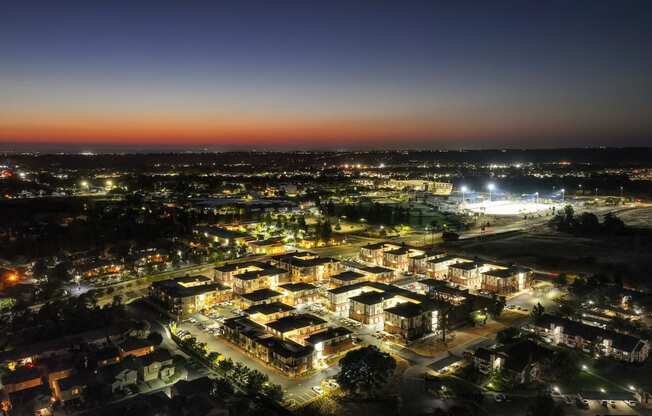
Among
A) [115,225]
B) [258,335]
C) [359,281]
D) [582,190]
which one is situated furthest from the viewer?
[582,190]

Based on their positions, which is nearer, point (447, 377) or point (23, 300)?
point (447, 377)

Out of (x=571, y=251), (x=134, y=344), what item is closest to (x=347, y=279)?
(x=134, y=344)

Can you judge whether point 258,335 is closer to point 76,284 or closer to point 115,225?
point 76,284

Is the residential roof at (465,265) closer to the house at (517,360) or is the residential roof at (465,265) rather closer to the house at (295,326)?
the house at (517,360)

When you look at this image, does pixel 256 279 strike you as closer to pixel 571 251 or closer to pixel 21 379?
pixel 21 379

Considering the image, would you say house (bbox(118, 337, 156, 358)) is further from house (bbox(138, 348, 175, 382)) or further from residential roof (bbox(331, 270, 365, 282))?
residential roof (bbox(331, 270, 365, 282))

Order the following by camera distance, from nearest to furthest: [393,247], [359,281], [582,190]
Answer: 1. [359,281]
2. [393,247]
3. [582,190]

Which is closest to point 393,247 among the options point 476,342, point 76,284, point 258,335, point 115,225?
point 476,342

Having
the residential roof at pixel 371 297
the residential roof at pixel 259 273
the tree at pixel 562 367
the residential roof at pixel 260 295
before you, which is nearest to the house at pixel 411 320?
the residential roof at pixel 371 297
